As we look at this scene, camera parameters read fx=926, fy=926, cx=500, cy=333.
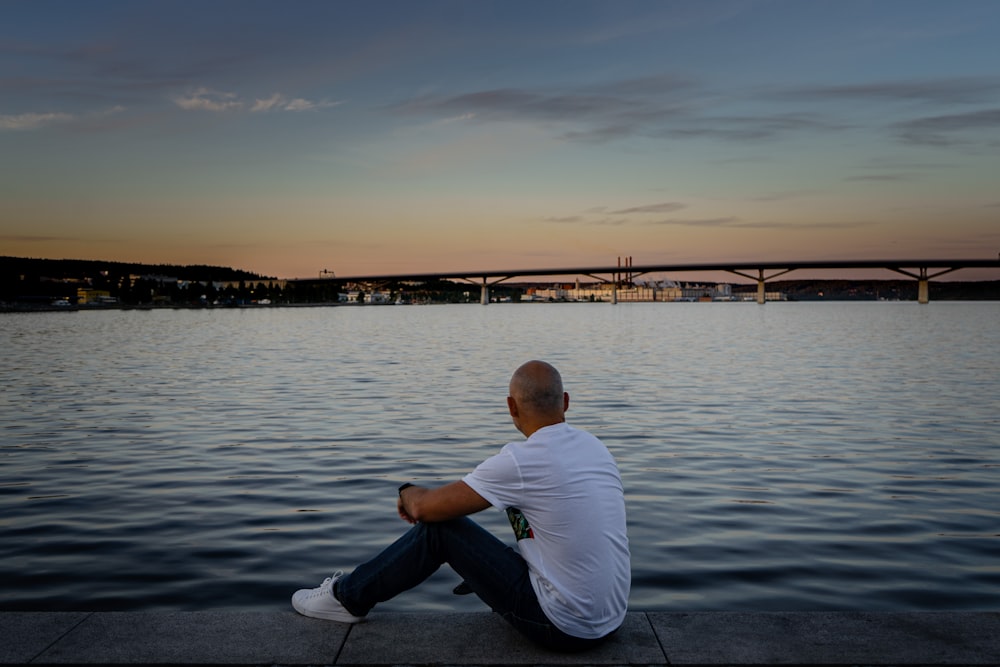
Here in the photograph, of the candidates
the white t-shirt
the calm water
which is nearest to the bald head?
the white t-shirt

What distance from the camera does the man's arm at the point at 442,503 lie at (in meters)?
4.77

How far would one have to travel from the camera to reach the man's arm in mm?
4766

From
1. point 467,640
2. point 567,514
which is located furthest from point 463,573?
point 567,514

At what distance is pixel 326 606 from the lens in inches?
210

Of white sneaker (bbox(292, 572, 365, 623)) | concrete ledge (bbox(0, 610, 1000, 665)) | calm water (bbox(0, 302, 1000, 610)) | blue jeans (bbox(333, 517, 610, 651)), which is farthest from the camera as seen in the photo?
calm water (bbox(0, 302, 1000, 610))

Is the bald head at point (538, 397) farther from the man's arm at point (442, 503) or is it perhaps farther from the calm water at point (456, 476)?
the calm water at point (456, 476)

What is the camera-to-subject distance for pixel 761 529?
9523mm

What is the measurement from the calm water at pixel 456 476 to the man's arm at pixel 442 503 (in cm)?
251

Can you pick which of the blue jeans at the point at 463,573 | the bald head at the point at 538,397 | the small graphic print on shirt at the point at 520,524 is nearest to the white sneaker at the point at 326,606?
the blue jeans at the point at 463,573

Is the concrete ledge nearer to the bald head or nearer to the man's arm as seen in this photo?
the man's arm

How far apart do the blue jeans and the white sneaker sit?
0.04 meters

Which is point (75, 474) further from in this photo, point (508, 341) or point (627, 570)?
point (508, 341)

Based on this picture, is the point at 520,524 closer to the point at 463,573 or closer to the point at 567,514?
the point at 567,514

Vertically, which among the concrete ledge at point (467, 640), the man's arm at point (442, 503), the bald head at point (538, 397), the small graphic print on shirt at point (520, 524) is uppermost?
the bald head at point (538, 397)
